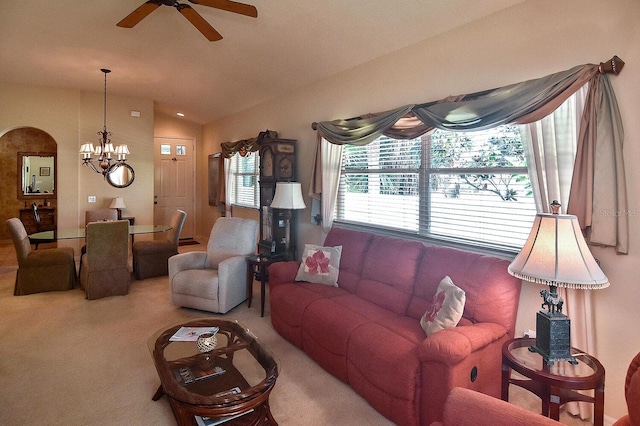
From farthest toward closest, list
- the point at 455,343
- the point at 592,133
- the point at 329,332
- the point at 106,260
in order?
1. the point at 106,260
2. the point at 329,332
3. the point at 592,133
4. the point at 455,343

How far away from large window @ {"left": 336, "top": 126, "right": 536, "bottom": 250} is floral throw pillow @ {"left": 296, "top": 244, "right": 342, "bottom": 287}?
0.67m

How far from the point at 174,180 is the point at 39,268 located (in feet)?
13.2

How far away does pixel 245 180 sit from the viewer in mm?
6781

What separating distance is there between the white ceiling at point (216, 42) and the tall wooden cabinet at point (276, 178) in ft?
2.88

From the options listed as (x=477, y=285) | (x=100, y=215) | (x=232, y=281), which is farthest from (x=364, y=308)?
(x=100, y=215)

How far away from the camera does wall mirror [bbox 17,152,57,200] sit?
309 inches

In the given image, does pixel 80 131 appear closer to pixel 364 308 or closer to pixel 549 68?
pixel 364 308

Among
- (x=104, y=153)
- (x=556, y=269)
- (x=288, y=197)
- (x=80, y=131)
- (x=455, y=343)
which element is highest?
(x=80, y=131)

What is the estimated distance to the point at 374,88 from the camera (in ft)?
12.1

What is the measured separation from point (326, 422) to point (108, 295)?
3.45 metres

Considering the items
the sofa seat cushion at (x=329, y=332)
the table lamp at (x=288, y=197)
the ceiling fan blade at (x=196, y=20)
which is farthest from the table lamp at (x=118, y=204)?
the sofa seat cushion at (x=329, y=332)

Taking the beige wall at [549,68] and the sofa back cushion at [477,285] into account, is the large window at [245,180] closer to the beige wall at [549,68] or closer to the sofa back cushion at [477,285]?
the beige wall at [549,68]

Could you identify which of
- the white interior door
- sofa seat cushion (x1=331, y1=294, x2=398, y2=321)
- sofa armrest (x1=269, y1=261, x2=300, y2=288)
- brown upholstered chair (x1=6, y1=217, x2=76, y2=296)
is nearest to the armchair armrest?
sofa armrest (x1=269, y1=261, x2=300, y2=288)

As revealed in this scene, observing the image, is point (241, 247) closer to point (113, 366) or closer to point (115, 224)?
point (115, 224)
